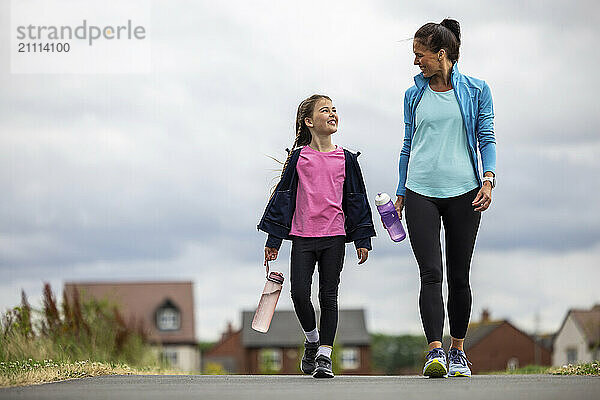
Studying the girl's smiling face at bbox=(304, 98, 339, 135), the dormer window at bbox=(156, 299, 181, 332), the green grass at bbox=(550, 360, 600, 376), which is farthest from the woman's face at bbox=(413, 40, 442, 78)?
the dormer window at bbox=(156, 299, 181, 332)

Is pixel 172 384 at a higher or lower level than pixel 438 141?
lower

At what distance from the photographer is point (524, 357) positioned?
5628cm

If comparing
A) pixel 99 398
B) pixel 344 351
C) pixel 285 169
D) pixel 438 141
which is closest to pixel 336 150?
pixel 285 169

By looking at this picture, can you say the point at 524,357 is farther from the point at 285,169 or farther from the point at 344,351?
the point at 285,169

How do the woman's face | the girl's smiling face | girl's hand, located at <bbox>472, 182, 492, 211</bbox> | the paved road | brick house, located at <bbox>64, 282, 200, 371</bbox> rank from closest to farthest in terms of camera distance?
the paved road
girl's hand, located at <bbox>472, 182, 492, 211</bbox>
the woman's face
the girl's smiling face
brick house, located at <bbox>64, 282, 200, 371</bbox>

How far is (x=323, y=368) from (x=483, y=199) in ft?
5.24

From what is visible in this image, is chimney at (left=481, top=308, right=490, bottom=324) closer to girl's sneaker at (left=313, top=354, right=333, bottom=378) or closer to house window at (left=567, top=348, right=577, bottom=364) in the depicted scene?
house window at (left=567, top=348, right=577, bottom=364)

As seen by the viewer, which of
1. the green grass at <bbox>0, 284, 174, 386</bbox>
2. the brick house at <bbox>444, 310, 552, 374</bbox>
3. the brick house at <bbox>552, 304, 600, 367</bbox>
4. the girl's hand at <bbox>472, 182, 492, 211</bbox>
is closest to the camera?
the girl's hand at <bbox>472, 182, 492, 211</bbox>

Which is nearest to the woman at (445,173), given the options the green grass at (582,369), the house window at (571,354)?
the green grass at (582,369)

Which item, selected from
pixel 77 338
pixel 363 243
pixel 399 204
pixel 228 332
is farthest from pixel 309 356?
pixel 228 332

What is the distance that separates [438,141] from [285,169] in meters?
1.19

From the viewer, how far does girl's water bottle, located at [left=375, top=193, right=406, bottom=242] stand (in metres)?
6.52

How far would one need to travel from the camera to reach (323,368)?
6.34m

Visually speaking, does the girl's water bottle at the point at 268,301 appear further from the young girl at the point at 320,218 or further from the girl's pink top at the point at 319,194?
the girl's pink top at the point at 319,194
